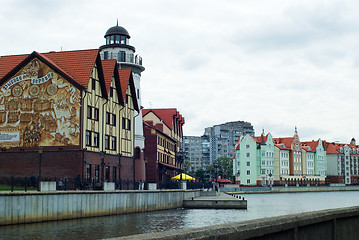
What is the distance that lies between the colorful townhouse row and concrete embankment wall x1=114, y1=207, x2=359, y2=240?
133 meters

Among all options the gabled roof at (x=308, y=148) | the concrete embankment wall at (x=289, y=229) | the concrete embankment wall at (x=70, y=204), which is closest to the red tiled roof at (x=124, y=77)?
the concrete embankment wall at (x=70, y=204)

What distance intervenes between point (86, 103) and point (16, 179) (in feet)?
31.4

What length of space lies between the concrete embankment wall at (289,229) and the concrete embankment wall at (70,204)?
2328 centimetres

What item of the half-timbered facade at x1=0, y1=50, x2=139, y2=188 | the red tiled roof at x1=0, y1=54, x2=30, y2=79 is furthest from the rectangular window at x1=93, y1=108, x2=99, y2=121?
the red tiled roof at x1=0, y1=54, x2=30, y2=79

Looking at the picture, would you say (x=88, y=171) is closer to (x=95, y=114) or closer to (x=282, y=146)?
(x=95, y=114)

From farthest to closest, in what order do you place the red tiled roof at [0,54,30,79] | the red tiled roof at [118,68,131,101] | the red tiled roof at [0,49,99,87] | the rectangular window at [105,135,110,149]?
the red tiled roof at [118,68,131,101], the rectangular window at [105,135,110,149], the red tiled roof at [0,54,30,79], the red tiled roof at [0,49,99,87]

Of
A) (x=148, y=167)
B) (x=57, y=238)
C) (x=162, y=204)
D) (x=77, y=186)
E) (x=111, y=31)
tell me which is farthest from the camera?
(x=148, y=167)

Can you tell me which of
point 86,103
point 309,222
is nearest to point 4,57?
point 86,103

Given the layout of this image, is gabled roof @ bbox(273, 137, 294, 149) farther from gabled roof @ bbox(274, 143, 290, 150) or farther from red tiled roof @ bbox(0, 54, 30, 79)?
red tiled roof @ bbox(0, 54, 30, 79)

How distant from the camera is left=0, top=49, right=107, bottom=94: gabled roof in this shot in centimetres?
4678

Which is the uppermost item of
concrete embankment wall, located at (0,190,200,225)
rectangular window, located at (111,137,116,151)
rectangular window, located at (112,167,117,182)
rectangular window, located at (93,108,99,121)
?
rectangular window, located at (93,108,99,121)

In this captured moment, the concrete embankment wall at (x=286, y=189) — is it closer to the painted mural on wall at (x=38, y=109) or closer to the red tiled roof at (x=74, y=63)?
the red tiled roof at (x=74, y=63)

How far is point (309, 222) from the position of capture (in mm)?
7094

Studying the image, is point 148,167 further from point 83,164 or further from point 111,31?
point 83,164
